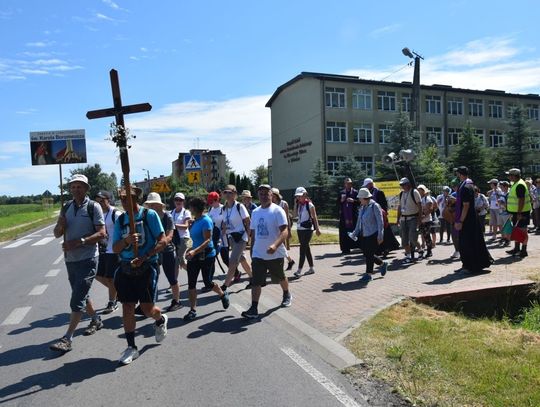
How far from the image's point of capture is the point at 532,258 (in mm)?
10328

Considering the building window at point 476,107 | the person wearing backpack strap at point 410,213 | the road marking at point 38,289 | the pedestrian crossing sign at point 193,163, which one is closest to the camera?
the road marking at point 38,289

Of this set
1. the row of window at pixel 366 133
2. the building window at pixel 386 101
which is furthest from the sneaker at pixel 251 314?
the building window at pixel 386 101

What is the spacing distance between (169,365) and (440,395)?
268 centimetres

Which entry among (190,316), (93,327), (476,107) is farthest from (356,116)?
(93,327)

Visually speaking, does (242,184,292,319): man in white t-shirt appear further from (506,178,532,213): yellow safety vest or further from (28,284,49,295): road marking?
(506,178,532,213): yellow safety vest

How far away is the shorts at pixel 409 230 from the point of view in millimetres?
10586

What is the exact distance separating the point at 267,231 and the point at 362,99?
135 ft

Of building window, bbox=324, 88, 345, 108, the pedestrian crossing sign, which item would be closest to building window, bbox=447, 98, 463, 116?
building window, bbox=324, 88, 345, 108

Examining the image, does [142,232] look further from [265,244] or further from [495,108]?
[495,108]

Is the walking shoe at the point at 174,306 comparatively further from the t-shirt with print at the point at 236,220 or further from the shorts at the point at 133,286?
the shorts at the point at 133,286

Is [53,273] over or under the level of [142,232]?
under

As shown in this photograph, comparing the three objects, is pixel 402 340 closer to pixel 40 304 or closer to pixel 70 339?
pixel 70 339

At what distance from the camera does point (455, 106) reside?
5066cm

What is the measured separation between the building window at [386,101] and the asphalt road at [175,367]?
1658 inches
